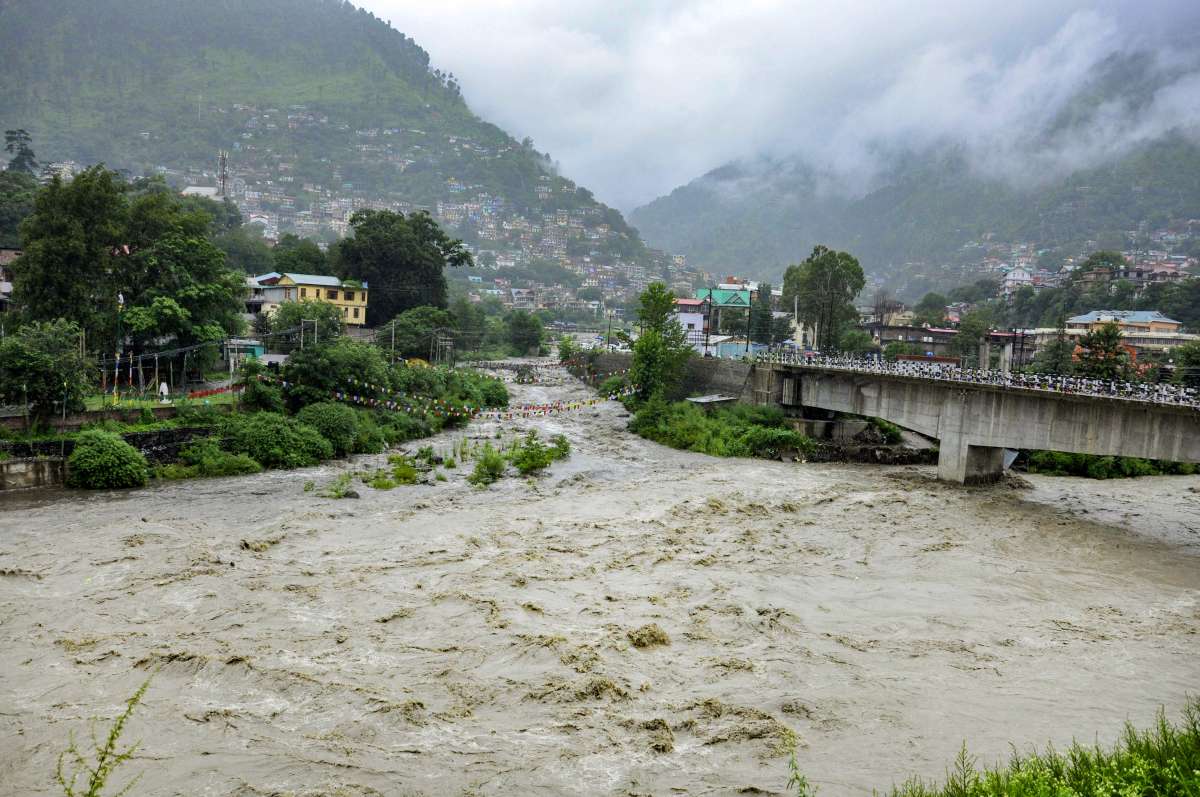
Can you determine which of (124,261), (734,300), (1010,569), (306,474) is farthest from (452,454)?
(734,300)

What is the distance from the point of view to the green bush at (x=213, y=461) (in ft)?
90.1

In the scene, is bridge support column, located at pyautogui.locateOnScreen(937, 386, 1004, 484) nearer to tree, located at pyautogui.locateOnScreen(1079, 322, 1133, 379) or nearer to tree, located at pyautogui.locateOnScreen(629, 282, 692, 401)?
tree, located at pyautogui.locateOnScreen(1079, 322, 1133, 379)

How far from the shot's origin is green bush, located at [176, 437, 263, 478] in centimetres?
2747

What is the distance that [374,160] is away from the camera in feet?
644

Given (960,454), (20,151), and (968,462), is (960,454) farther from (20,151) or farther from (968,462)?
(20,151)

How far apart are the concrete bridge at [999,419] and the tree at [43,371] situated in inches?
1156

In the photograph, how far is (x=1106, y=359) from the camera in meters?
37.7

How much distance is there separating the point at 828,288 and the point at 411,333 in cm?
3580

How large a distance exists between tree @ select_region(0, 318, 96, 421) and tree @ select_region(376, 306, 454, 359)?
24.7m

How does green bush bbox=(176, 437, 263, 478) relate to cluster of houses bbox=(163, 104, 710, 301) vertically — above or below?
below

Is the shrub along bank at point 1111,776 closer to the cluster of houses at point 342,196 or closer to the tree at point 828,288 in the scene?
the tree at point 828,288

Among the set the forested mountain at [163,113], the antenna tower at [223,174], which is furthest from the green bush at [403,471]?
the forested mountain at [163,113]

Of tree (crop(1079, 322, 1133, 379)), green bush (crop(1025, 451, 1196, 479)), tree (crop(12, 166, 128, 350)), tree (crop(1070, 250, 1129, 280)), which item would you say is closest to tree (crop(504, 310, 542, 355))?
tree (crop(1070, 250, 1129, 280))

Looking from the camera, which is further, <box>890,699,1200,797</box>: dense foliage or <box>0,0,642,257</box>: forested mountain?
<box>0,0,642,257</box>: forested mountain
